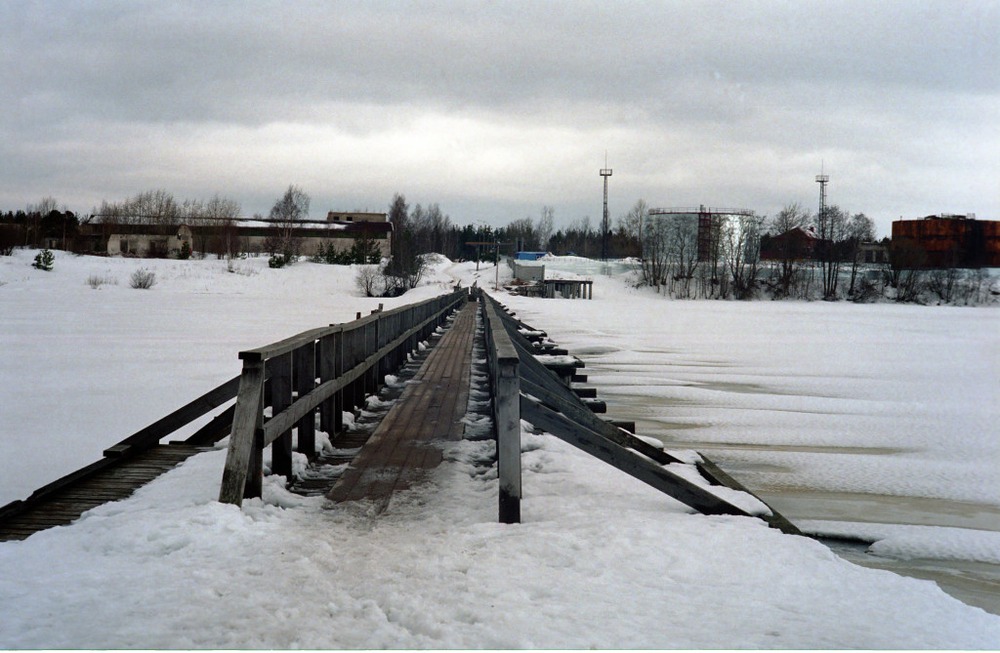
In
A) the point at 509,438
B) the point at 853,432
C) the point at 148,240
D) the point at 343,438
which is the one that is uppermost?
the point at 148,240

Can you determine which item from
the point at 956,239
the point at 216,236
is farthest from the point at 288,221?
the point at 956,239

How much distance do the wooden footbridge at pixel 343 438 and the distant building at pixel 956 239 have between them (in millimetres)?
102525

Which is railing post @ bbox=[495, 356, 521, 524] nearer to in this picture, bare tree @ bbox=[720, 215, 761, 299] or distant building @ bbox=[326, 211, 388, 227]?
bare tree @ bbox=[720, 215, 761, 299]

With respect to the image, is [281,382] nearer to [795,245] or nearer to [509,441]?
[509,441]

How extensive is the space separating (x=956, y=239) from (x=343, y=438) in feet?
356

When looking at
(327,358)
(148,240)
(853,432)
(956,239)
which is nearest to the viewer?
(327,358)

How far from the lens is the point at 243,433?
4766mm

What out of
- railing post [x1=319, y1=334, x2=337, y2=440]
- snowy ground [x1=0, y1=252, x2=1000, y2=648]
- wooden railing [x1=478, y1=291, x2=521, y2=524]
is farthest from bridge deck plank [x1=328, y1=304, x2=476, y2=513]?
wooden railing [x1=478, y1=291, x2=521, y2=524]

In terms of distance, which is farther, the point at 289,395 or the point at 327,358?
the point at 327,358

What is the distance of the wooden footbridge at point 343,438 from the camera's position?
16.0 feet

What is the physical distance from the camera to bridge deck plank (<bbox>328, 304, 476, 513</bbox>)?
5.82m

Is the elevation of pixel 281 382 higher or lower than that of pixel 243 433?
Result: higher

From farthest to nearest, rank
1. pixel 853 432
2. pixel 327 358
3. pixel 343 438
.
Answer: pixel 853 432
pixel 343 438
pixel 327 358

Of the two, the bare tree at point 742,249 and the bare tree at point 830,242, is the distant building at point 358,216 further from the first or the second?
the bare tree at point 830,242
